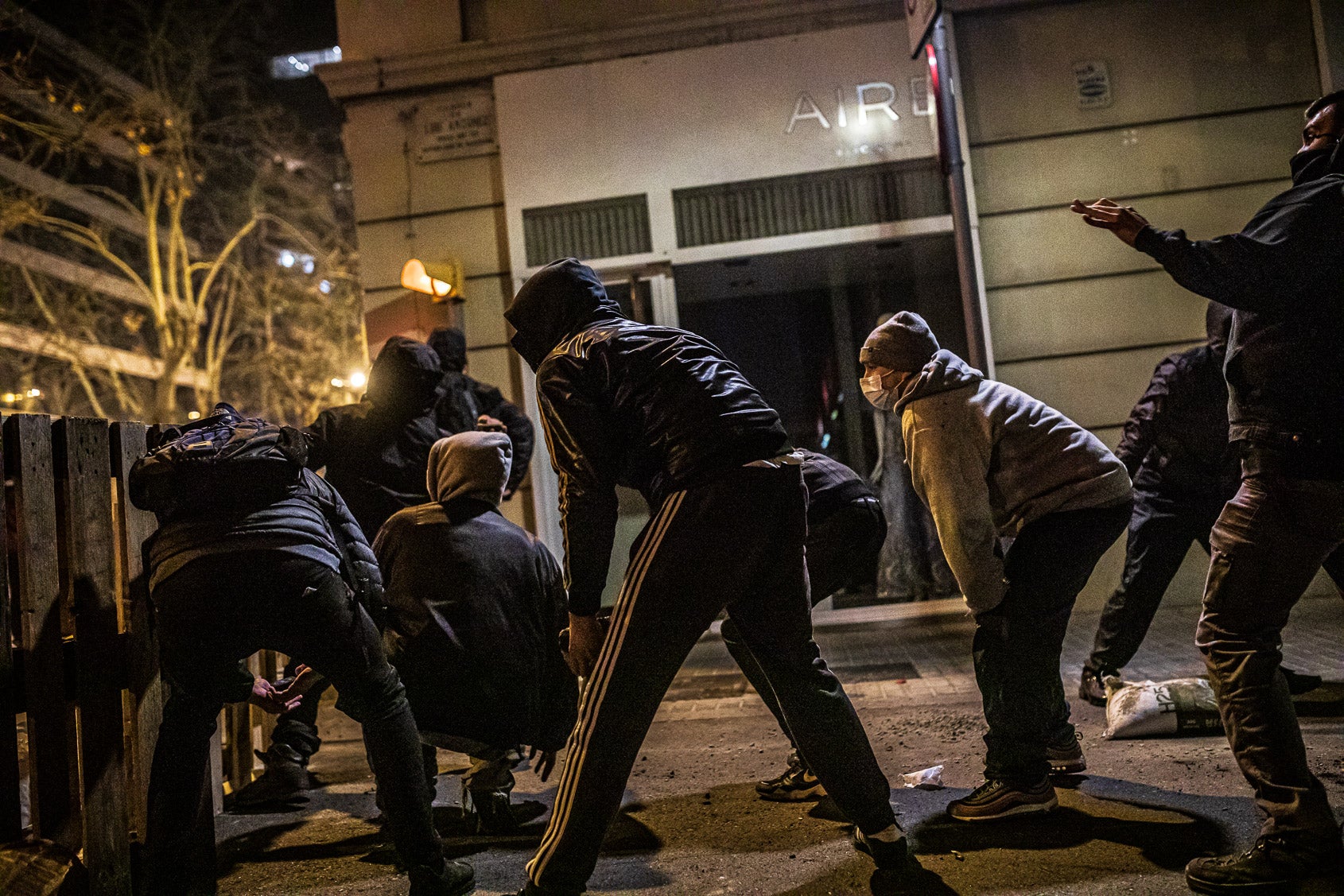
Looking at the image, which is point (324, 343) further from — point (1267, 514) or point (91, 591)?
point (1267, 514)

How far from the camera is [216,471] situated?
300 centimetres

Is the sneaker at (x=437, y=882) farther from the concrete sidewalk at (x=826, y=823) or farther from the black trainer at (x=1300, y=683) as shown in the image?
the black trainer at (x=1300, y=683)

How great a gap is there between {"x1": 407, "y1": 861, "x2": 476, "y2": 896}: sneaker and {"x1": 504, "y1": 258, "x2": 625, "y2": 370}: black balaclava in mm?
1584

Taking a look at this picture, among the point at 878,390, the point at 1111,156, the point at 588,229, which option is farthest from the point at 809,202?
the point at 878,390

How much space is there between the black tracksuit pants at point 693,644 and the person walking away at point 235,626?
2.17 feet

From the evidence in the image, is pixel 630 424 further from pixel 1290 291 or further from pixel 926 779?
pixel 926 779

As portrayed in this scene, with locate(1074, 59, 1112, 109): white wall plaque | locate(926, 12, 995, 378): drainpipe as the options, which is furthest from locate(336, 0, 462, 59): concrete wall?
locate(1074, 59, 1112, 109): white wall plaque

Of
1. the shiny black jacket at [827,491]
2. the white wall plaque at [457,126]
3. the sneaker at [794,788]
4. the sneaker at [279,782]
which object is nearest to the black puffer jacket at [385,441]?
the sneaker at [279,782]

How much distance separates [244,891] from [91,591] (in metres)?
1.14

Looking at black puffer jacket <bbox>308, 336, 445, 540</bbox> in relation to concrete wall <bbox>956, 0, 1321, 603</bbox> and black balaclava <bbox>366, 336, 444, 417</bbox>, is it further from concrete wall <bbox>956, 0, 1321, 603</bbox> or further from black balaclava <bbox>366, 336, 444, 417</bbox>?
concrete wall <bbox>956, 0, 1321, 603</bbox>

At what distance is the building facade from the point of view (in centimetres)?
816

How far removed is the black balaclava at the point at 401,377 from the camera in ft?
17.4

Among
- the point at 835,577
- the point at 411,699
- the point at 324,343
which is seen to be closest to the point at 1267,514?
the point at 835,577

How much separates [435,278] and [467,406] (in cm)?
262
